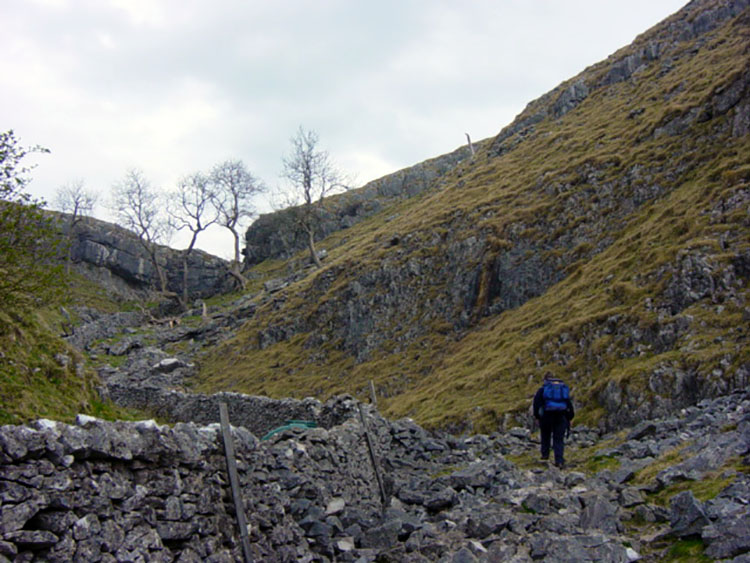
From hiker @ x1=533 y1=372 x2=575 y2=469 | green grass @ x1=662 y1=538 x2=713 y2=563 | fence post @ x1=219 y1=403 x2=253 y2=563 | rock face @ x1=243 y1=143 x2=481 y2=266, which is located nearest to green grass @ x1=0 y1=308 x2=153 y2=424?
fence post @ x1=219 y1=403 x2=253 y2=563

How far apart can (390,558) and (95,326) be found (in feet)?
145

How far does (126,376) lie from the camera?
110ft

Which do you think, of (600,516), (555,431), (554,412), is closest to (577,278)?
(554,412)

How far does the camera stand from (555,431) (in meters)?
13.4

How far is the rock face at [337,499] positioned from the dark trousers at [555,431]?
0.70 meters

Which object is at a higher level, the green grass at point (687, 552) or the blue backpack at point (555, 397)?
the blue backpack at point (555, 397)

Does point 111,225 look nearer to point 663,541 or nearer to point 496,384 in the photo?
point 496,384

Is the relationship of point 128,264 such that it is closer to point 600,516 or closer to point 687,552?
point 600,516

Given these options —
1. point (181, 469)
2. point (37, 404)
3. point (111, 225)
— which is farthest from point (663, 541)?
point (111, 225)

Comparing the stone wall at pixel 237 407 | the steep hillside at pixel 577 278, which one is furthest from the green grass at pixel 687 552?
the stone wall at pixel 237 407

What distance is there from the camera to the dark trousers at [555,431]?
13.1 metres

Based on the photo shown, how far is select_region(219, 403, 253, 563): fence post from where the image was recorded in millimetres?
7379

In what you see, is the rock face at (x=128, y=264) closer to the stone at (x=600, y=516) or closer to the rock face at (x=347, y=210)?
the rock face at (x=347, y=210)

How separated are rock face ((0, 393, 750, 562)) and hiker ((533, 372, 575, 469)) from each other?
3.14 ft
